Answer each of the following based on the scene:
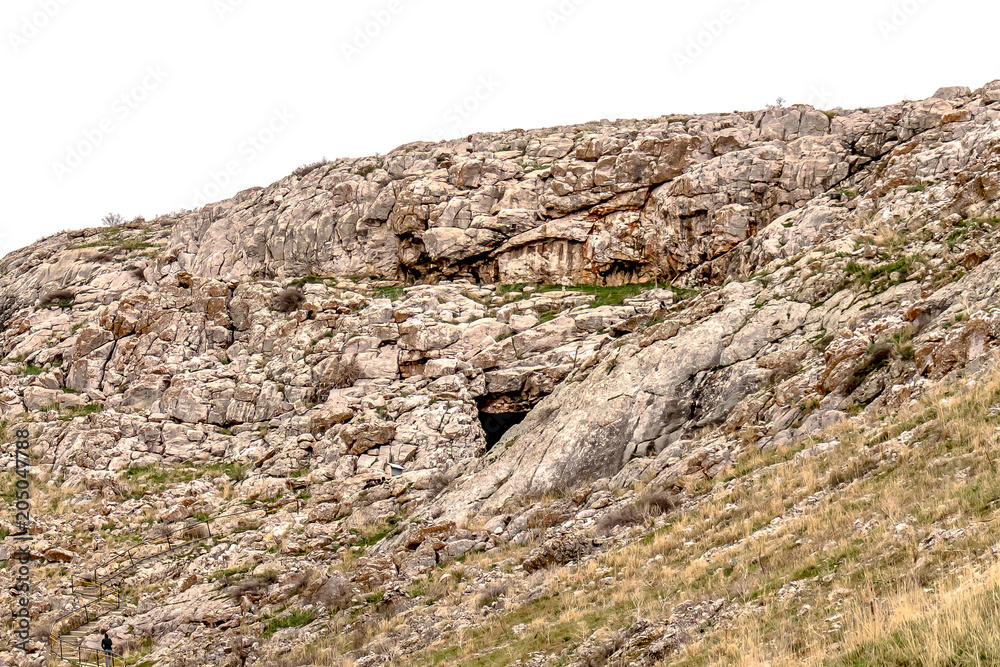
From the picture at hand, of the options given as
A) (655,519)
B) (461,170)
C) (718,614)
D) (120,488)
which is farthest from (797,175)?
(120,488)

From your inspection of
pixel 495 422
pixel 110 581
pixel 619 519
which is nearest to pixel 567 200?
pixel 495 422

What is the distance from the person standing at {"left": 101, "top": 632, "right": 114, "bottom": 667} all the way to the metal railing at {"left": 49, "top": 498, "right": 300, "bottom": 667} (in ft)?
0.18

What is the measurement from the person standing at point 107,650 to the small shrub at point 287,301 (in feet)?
50.3

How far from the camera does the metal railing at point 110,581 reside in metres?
18.9

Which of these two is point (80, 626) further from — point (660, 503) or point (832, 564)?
point (832, 564)

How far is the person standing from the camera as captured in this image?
18.2 m

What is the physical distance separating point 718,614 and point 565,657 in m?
2.23

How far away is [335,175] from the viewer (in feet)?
127

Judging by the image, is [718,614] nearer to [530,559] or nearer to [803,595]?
[803,595]

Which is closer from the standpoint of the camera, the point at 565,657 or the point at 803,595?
the point at 803,595

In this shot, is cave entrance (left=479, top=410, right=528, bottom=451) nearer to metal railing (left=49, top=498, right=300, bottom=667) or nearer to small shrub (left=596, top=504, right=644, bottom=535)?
metal railing (left=49, top=498, right=300, bottom=667)

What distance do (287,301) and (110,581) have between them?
43.8ft

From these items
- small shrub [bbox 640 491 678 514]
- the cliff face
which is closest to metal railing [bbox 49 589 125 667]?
small shrub [bbox 640 491 678 514]

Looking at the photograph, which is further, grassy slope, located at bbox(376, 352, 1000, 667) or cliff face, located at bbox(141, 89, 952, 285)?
cliff face, located at bbox(141, 89, 952, 285)
